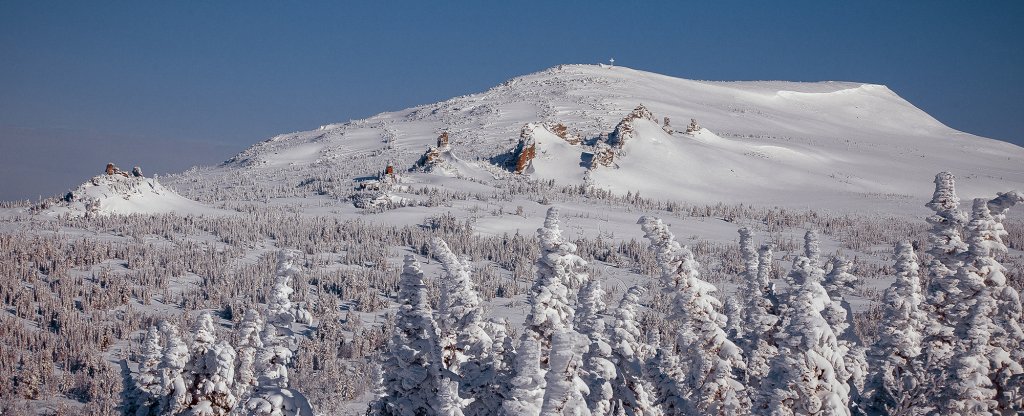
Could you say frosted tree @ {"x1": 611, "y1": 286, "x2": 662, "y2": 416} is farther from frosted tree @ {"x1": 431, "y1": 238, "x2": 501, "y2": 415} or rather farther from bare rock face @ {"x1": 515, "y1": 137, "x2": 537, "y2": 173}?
bare rock face @ {"x1": 515, "y1": 137, "x2": 537, "y2": 173}

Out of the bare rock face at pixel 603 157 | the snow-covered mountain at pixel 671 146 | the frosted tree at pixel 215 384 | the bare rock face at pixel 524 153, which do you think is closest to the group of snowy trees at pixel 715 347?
the frosted tree at pixel 215 384

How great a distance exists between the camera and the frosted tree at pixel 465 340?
9.27 m

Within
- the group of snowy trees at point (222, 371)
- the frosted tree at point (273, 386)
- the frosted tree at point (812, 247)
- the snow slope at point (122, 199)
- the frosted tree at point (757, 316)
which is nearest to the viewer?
the frosted tree at point (273, 386)

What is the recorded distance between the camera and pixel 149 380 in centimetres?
972

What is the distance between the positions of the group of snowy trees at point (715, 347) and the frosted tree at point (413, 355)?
0.02 meters

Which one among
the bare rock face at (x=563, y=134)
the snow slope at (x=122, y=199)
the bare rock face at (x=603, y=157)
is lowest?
the snow slope at (x=122, y=199)

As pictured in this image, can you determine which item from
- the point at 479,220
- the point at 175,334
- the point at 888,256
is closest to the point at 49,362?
the point at 175,334

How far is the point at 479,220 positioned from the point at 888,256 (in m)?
16.7

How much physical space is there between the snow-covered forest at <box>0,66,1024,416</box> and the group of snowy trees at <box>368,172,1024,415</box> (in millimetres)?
35

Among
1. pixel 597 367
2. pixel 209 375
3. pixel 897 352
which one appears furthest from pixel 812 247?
pixel 209 375

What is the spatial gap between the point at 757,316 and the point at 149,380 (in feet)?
26.6

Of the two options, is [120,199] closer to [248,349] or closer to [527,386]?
[248,349]

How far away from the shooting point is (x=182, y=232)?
28.4m

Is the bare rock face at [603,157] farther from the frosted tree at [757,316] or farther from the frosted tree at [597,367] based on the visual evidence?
the frosted tree at [597,367]
